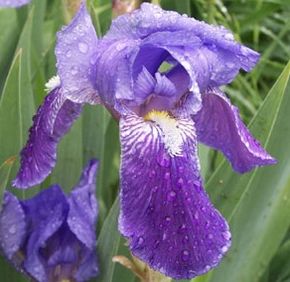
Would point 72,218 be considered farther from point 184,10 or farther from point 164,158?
point 184,10

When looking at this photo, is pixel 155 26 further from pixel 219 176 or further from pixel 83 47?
pixel 219 176

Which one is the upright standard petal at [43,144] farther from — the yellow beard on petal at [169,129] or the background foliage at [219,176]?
the yellow beard on petal at [169,129]

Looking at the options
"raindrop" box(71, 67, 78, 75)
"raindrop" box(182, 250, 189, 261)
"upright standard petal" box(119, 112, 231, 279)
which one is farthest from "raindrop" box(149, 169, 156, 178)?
"raindrop" box(71, 67, 78, 75)

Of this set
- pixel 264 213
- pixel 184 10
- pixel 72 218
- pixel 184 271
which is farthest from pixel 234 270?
pixel 184 10

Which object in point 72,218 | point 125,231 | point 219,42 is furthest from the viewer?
point 72,218

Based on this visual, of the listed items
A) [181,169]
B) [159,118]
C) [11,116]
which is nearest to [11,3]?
[11,116]

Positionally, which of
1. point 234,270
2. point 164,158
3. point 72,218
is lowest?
point 234,270

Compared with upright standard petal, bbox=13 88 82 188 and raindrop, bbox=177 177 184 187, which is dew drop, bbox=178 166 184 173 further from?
Answer: upright standard petal, bbox=13 88 82 188
